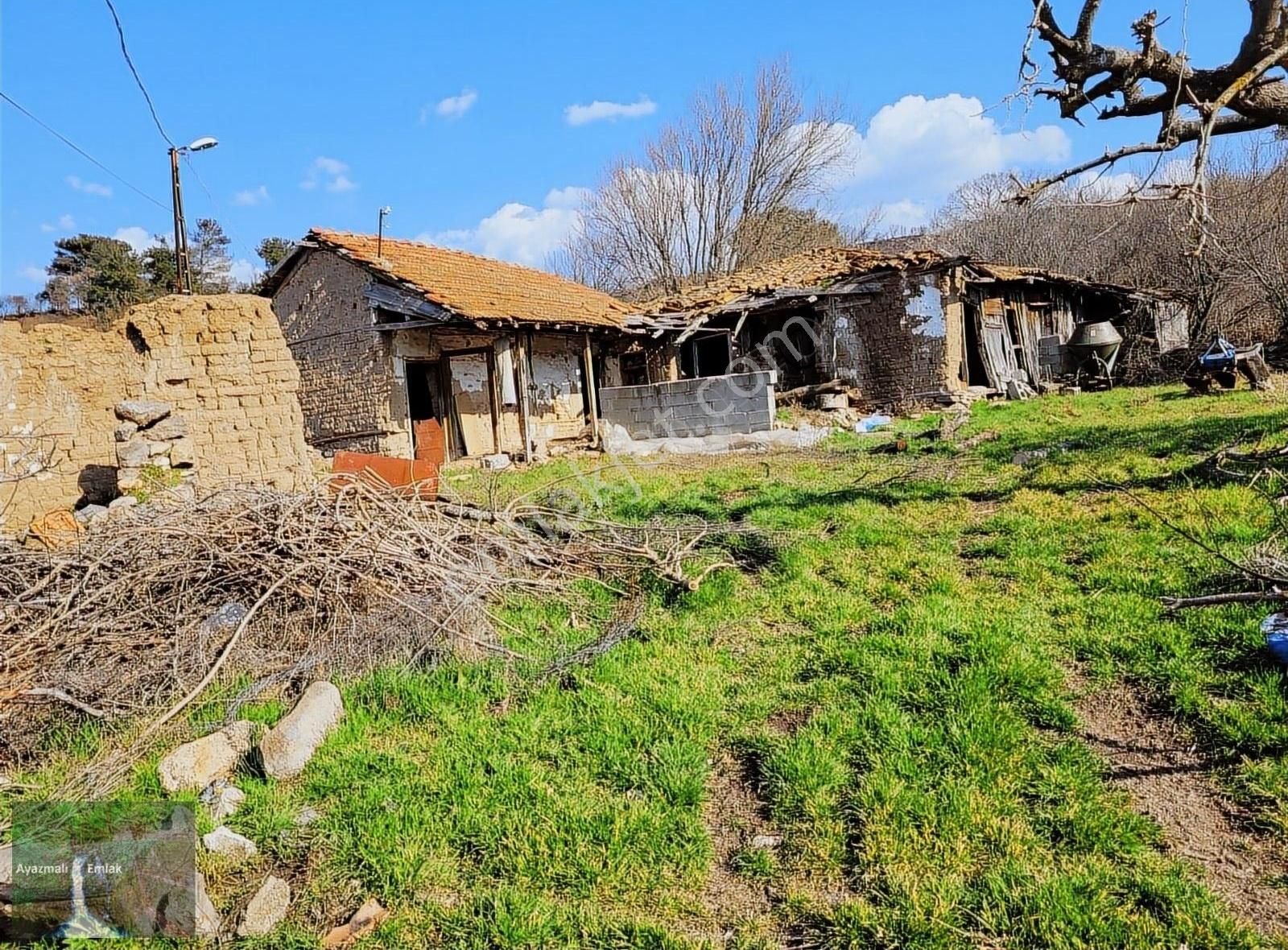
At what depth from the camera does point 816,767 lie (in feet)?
10.1

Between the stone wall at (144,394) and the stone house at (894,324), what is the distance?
10095 mm

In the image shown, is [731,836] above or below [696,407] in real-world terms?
below

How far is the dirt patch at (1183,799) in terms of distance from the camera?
2318 mm

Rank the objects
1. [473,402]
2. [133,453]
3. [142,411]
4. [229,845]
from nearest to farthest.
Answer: [229,845]
[133,453]
[142,411]
[473,402]

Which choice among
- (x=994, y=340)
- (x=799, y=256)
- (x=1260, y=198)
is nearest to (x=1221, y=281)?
(x=1260, y=198)

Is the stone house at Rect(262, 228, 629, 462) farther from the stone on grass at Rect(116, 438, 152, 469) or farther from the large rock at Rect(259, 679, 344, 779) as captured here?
the large rock at Rect(259, 679, 344, 779)

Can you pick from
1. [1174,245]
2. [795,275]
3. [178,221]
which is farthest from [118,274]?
[1174,245]

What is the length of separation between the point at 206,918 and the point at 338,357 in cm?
1332

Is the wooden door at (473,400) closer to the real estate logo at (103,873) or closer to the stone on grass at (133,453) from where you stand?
the stone on grass at (133,453)

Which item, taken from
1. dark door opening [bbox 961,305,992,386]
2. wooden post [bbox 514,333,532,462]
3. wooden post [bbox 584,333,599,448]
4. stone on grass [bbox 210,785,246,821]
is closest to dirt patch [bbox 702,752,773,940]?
stone on grass [bbox 210,785,246,821]

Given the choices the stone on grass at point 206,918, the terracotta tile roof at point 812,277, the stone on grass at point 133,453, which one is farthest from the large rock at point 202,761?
the terracotta tile roof at point 812,277

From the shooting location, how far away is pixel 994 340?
60.2ft

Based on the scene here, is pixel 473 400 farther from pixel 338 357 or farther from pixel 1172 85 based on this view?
pixel 1172 85

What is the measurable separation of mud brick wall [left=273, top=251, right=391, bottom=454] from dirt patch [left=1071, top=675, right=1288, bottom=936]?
495 inches
